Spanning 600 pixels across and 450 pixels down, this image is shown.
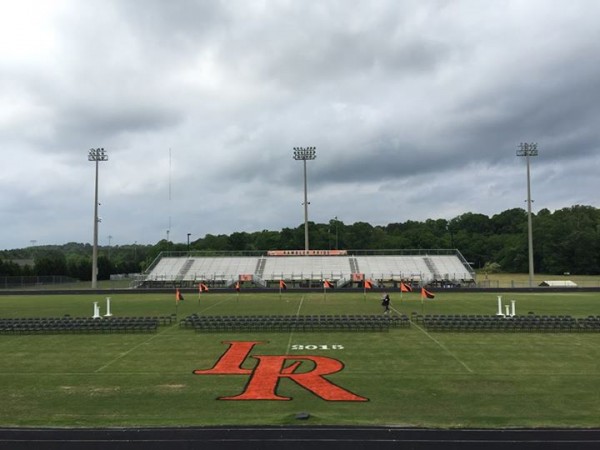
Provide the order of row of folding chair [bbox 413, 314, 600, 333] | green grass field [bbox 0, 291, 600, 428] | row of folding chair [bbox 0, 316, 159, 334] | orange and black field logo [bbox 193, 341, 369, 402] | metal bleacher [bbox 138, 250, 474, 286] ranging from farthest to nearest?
metal bleacher [bbox 138, 250, 474, 286]
row of folding chair [bbox 0, 316, 159, 334]
row of folding chair [bbox 413, 314, 600, 333]
orange and black field logo [bbox 193, 341, 369, 402]
green grass field [bbox 0, 291, 600, 428]

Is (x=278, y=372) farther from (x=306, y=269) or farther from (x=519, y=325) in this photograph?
(x=306, y=269)

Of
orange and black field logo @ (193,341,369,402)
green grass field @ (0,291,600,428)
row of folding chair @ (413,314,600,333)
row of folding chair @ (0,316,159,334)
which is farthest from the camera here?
row of folding chair @ (0,316,159,334)

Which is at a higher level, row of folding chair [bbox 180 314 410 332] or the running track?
row of folding chair [bbox 180 314 410 332]

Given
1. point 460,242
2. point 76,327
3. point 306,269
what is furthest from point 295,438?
point 460,242

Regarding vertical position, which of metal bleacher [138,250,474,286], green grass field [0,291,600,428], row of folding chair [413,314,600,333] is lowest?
green grass field [0,291,600,428]

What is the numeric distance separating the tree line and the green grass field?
68043mm

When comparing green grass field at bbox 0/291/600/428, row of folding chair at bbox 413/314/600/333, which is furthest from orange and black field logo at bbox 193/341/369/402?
row of folding chair at bbox 413/314/600/333

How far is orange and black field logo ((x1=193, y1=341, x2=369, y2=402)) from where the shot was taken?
15.8m

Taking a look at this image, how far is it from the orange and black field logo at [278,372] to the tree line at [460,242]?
72.9 metres

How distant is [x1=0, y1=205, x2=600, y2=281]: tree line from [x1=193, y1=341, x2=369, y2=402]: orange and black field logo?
72864mm

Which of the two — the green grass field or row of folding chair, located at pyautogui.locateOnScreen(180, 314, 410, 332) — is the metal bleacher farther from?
the green grass field

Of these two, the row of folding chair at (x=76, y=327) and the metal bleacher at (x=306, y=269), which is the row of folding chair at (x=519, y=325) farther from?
the metal bleacher at (x=306, y=269)

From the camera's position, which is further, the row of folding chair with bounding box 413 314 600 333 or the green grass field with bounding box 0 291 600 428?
the row of folding chair with bounding box 413 314 600 333

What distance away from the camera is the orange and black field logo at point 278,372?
1578 centimetres
